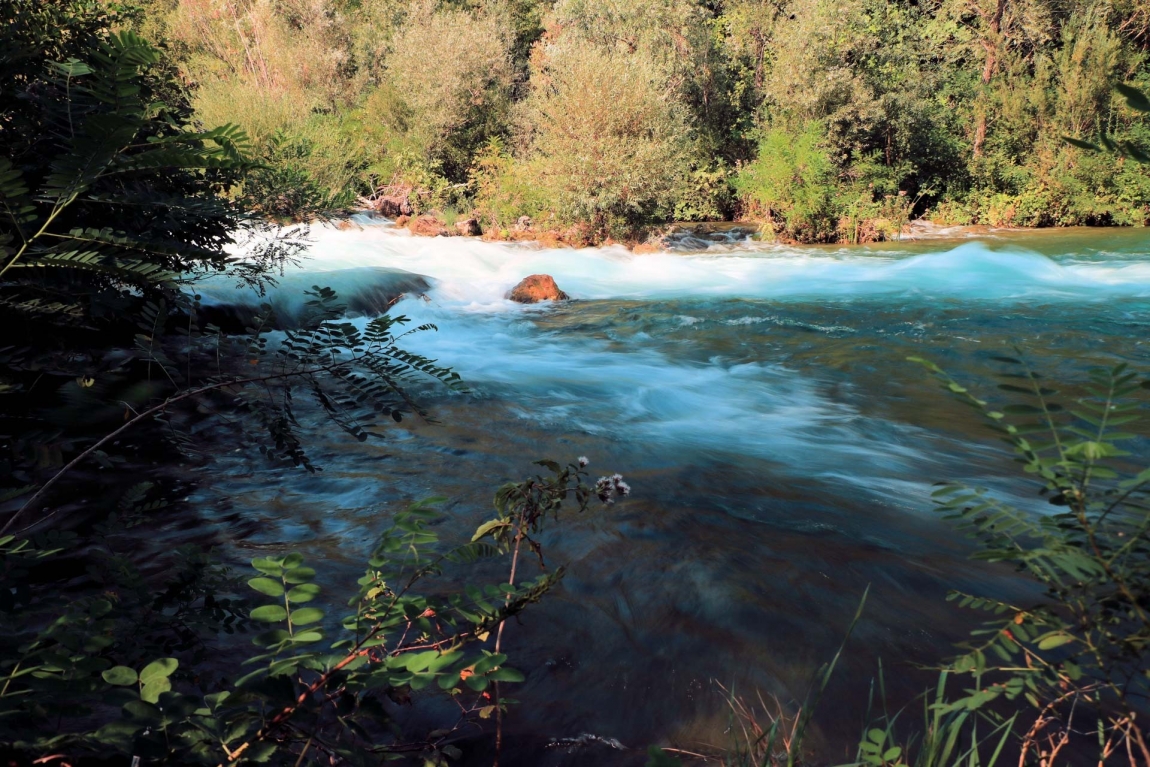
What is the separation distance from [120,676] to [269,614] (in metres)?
0.23

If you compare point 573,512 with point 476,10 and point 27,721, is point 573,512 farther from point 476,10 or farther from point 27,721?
point 476,10

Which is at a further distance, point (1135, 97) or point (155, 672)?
point (155, 672)

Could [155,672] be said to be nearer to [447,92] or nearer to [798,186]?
[798,186]

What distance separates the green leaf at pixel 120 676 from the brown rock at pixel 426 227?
18358 millimetres

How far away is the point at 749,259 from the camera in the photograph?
1673 centimetres

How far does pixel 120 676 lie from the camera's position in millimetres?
1236

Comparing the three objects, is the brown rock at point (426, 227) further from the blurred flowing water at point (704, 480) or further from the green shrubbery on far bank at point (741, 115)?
the blurred flowing water at point (704, 480)

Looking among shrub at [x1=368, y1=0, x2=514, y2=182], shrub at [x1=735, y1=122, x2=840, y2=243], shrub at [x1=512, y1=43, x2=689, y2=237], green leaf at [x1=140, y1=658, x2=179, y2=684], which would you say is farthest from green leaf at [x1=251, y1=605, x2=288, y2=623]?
shrub at [x1=368, y1=0, x2=514, y2=182]

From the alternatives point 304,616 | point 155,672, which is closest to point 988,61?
point 304,616

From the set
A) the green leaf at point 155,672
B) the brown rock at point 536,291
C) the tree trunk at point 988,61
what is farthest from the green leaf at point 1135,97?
the tree trunk at point 988,61

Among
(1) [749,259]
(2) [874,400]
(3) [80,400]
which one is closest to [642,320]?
(2) [874,400]

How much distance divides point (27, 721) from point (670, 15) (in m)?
26.0

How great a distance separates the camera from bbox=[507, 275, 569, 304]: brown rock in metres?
12.5

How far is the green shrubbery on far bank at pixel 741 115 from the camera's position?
59.7ft
